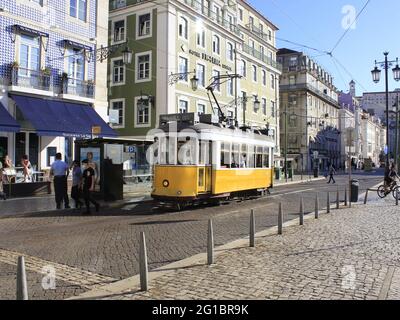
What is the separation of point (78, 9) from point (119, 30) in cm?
1246

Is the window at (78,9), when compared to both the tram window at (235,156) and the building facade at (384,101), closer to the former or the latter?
the tram window at (235,156)

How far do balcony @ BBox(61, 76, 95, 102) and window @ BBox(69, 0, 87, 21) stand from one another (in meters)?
3.59

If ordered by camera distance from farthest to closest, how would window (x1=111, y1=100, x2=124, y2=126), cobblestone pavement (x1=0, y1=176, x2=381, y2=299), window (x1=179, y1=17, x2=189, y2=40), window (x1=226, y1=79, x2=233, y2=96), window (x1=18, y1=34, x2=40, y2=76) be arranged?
window (x1=226, y1=79, x2=233, y2=96) → window (x1=111, y1=100, x2=124, y2=126) → window (x1=179, y1=17, x2=189, y2=40) → window (x1=18, y1=34, x2=40, y2=76) → cobblestone pavement (x1=0, y1=176, x2=381, y2=299)

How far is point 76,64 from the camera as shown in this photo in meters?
24.9

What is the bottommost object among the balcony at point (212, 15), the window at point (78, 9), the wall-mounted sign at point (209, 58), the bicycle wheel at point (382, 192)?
the bicycle wheel at point (382, 192)

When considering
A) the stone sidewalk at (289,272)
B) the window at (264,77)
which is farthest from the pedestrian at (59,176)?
the window at (264,77)

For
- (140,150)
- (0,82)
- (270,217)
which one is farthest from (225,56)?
(270,217)

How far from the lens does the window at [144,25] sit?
3497 centimetres

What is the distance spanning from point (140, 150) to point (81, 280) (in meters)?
22.7

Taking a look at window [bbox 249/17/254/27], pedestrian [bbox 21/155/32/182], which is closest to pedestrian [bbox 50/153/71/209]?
pedestrian [bbox 21/155/32/182]

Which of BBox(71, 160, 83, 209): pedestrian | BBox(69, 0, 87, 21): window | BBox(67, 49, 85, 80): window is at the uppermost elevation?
BBox(69, 0, 87, 21): window

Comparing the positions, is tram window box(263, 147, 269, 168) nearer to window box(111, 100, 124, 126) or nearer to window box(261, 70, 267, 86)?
window box(111, 100, 124, 126)

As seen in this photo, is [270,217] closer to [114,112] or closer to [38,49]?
[38,49]

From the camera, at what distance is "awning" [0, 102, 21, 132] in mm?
19647
